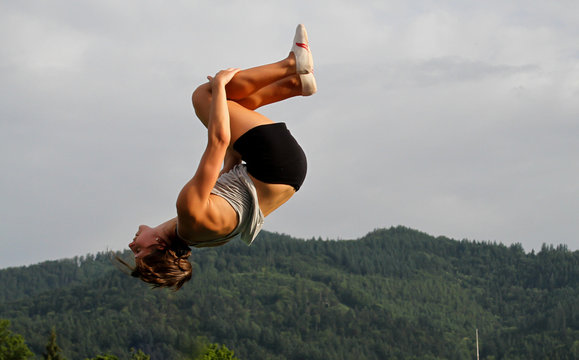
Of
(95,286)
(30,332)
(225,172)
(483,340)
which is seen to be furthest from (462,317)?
(225,172)

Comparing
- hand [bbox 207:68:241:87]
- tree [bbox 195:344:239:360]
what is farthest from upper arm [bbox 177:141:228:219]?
tree [bbox 195:344:239:360]

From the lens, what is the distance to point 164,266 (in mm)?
6516

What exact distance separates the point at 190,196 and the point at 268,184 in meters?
0.76

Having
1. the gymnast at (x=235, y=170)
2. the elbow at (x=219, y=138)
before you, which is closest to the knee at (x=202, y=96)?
the gymnast at (x=235, y=170)

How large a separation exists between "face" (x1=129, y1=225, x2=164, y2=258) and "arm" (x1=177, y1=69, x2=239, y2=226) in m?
0.51

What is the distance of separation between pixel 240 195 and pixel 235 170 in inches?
9.6

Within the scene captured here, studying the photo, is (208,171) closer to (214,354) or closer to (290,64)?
(290,64)

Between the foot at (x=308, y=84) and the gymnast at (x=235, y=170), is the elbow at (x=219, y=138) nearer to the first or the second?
the gymnast at (x=235, y=170)

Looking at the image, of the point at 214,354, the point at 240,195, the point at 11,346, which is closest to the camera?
the point at 240,195

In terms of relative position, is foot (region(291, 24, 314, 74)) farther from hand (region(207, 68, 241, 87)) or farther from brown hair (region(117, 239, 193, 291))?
brown hair (region(117, 239, 193, 291))

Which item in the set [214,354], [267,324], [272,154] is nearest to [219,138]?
[272,154]

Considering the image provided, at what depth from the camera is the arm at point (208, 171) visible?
5957 millimetres

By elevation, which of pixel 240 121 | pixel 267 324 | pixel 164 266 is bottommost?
pixel 164 266

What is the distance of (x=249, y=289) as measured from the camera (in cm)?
18650
